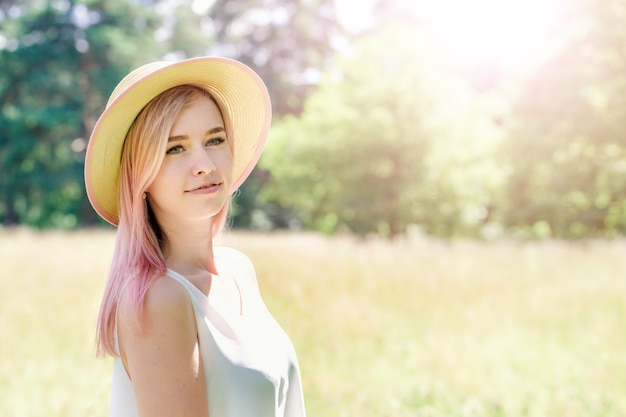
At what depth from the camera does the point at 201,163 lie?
1536 millimetres

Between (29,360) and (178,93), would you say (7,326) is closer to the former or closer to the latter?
(29,360)

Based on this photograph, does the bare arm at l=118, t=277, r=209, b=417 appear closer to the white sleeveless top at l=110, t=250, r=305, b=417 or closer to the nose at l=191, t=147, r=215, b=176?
the white sleeveless top at l=110, t=250, r=305, b=417

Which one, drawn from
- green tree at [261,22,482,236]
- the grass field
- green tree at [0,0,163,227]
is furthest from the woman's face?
green tree at [0,0,163,227]

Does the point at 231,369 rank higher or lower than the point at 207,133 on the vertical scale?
lower

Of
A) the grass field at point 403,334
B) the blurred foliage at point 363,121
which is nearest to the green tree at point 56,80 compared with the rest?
the blurred foliage at point 363,121

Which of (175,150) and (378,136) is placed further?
(378,136)

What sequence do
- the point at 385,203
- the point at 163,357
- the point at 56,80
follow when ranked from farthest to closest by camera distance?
1. the point at 56,80
2. the point at 385,203
3. the point at 163,357

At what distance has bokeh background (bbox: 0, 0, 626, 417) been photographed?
4531 millimetres

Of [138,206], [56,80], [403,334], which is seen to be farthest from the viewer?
[56,80]

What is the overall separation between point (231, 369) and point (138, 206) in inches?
16.6

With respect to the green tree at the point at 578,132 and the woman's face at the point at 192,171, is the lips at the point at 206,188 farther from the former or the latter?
the green tree at the point at 578,132

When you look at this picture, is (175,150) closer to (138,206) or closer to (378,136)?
(138,206)

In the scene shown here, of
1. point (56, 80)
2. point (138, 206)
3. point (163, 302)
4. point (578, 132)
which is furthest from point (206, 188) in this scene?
point (56, 80)

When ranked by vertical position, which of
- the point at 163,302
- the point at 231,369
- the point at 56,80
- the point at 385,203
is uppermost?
the point at 56,80
